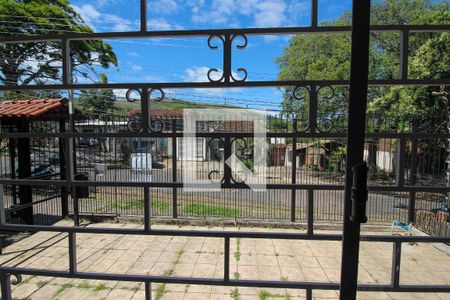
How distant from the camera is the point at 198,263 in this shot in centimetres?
498

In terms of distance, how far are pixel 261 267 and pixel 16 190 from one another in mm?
7412

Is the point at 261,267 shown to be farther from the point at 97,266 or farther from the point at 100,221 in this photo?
the point at 100,221

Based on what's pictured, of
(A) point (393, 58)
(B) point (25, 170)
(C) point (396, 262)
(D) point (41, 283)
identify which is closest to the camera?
(C) point (396, 262)

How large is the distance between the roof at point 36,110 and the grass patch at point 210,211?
14.7ft

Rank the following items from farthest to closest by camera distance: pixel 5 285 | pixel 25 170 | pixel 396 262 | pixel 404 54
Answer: pixel 25 170
pixel 5 285
pixel 396 262
pixel 404 54

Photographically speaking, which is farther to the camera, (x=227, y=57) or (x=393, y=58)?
(x=393, y=58)

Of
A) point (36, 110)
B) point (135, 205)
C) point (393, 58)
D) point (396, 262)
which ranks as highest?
point (393, 58)

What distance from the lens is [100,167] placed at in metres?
8.41

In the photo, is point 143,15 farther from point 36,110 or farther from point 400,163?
point 36,110

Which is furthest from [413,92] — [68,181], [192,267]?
[68,181]

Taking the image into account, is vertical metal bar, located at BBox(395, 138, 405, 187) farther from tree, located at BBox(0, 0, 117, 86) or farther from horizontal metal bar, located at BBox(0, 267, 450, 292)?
tree, located at BBox(0, 0, 117, 86)

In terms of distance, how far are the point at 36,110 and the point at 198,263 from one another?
4789 millimetres

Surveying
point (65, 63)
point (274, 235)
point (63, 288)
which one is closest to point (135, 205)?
point (63, 288)

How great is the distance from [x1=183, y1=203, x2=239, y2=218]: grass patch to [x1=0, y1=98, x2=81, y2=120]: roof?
4470 mm
